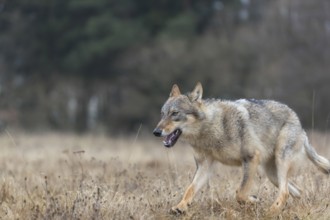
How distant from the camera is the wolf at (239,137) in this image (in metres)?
8.20

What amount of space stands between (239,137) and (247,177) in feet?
1.61

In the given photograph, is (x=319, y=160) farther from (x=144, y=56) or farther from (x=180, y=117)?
(x=144, y=56)

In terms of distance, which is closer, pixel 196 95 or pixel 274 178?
pixel 196 95

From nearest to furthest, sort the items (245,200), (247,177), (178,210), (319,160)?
(178,210)
(245,200)
(247,177)
(319,160)

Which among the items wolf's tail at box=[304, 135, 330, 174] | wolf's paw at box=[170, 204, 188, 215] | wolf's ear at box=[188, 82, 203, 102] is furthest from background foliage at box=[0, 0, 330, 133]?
wolf's paw at box=[170, 204, 188, 215]

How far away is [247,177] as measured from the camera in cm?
822

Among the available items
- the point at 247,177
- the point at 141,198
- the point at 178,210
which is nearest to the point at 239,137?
the point at 247,177

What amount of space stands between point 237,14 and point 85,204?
30.1 m

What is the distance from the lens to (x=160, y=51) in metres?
33.7

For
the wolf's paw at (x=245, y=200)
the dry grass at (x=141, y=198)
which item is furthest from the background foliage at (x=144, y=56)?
the wolf's paw at (x=245, y=200)

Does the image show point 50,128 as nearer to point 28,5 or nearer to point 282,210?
point 28,5

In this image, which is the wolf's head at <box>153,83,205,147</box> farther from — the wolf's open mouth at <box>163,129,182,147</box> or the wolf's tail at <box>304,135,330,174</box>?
the wolf's tail at <box>304,135,330,174</box>

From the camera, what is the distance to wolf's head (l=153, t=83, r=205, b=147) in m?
8.06

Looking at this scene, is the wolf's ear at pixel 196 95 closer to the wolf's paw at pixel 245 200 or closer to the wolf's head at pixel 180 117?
the wolf's head at pixel 180 117
